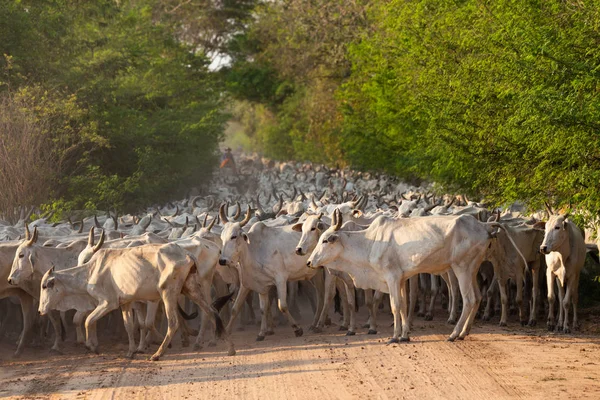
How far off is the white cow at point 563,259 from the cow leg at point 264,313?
12.2 feet

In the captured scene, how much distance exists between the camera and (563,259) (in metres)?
13.8

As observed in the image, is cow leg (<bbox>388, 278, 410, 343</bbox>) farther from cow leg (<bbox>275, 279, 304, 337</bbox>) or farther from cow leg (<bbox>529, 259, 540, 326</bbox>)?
cow leg (<bbox>529, 259, 540, 326</bbox>)

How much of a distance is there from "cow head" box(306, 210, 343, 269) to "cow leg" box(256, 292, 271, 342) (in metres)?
1.20

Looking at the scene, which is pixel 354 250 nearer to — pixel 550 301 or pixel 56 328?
pixel 550 301

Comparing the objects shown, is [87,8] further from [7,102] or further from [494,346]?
[494,346]

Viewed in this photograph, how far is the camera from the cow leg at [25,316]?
13.0m

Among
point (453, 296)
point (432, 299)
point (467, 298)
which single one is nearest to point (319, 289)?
point (432, 299)

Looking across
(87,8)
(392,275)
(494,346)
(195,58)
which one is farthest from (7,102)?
(195,58)

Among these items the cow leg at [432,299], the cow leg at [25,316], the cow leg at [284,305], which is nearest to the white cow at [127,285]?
the cow leg at [25,316]

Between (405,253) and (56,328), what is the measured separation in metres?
4.60

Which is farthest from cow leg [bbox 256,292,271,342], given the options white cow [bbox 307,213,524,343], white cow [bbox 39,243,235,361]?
white cow [bbox 307,213,524,343]

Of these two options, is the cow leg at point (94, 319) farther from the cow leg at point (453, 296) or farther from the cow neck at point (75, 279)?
the cow leg at point (453, 296)

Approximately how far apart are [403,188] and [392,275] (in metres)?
18.3

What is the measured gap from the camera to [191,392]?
1008 centimetres
